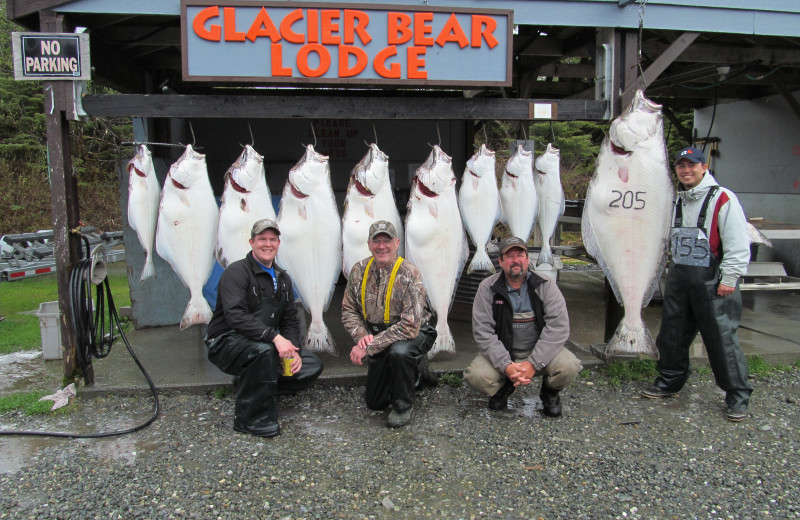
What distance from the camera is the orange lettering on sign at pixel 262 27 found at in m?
3.65

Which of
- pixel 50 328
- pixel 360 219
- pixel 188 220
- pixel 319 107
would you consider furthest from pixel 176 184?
pixel 50 328

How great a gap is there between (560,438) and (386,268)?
1502mm

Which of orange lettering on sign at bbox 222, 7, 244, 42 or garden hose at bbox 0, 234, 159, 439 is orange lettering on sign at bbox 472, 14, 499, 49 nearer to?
orange lettering on sign at bbox 222, 7, 244, 42

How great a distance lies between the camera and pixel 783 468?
309 cm

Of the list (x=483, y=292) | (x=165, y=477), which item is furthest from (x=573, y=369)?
(x=165, y=477)

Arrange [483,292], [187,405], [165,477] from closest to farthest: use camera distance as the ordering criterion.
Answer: [165,477] → [483,292] → [187,405]

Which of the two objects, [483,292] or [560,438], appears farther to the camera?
[483,292]

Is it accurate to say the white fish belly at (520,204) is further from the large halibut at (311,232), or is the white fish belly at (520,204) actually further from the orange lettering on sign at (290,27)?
the orange lettering on sign at (290,27)

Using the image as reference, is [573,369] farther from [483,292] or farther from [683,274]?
[683,274]

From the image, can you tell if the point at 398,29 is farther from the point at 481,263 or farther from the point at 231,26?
the point at 481,263

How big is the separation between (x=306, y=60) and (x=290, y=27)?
9.0 inches

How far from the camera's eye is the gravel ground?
2725 millimetres

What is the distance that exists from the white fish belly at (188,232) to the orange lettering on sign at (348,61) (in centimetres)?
123

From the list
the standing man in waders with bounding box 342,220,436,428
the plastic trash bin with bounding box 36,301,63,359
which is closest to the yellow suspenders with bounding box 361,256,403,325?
the standing man in waders with bounding box 342,220,436,428
